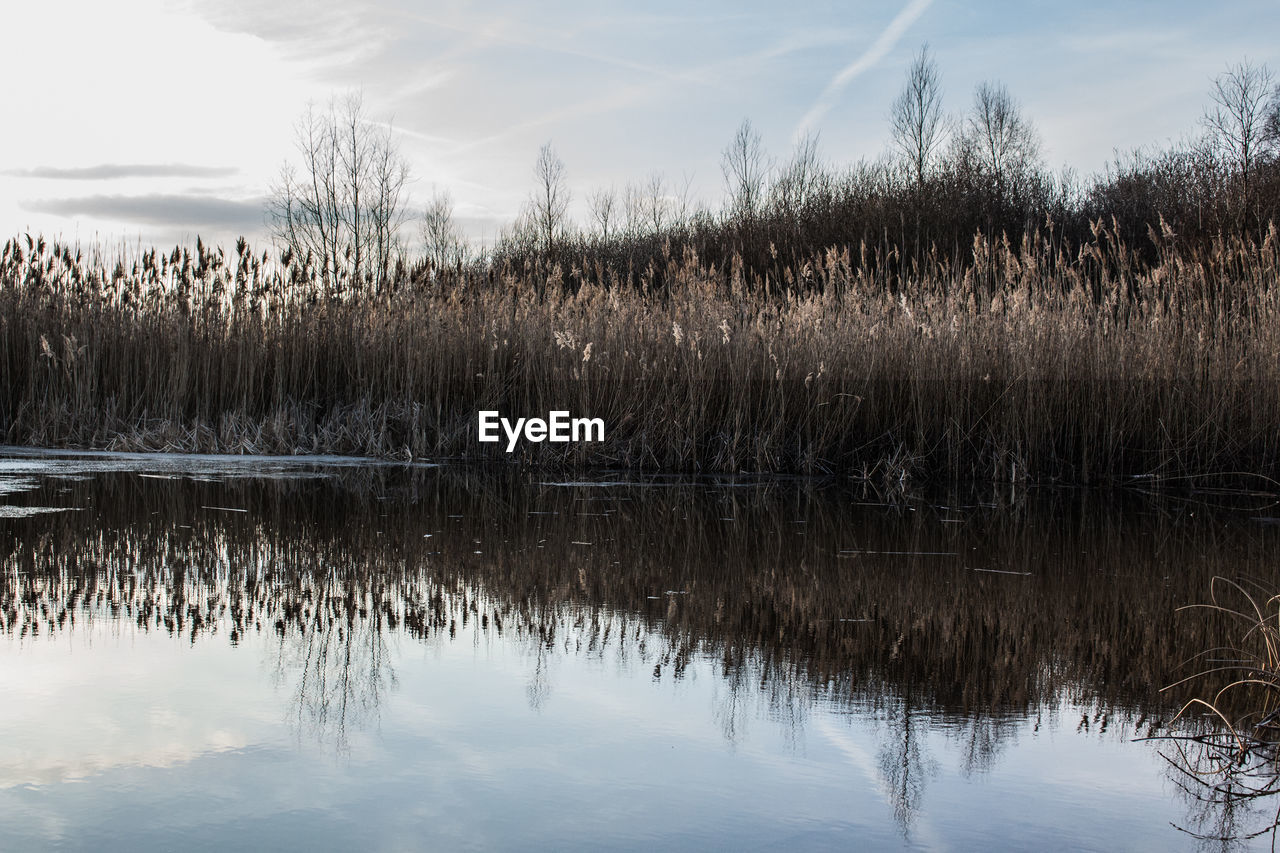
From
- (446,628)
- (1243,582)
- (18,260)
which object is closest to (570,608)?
(446,628)

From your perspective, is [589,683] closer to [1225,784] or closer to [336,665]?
[336,665]

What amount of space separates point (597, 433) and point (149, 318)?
169 inches

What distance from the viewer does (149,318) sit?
8.41 meters

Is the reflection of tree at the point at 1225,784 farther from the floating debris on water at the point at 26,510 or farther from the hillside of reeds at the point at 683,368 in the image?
the hillside of reeds at the point at 683,368

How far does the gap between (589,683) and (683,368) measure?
4899mm

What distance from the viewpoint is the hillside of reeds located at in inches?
254

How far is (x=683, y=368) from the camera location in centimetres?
689

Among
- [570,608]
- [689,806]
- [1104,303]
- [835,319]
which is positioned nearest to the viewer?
[689,806]

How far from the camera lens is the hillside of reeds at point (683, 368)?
6.44 metres

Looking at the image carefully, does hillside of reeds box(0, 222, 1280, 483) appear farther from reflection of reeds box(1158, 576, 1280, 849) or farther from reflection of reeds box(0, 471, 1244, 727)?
reflection of reeds box(1158, 576, 1280, 849)

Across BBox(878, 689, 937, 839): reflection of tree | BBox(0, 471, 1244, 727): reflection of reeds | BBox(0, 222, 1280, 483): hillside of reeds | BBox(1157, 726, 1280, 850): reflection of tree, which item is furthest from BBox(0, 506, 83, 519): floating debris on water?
BBox(1157, 726, 1280, 850): reflection of tree

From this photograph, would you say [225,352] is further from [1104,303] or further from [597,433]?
[1104,303]

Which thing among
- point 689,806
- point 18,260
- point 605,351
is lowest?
point 689,806

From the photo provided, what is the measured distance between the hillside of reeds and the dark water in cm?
234
